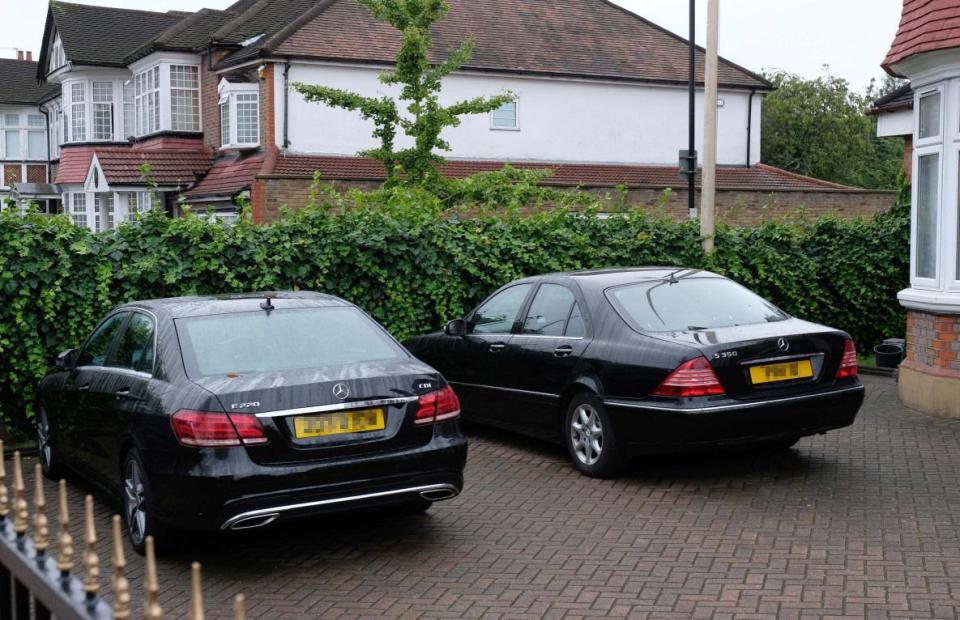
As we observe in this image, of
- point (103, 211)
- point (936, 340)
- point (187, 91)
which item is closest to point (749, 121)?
point (187, 91)

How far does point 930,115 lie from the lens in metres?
11.6

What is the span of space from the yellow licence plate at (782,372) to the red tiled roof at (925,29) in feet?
14.4

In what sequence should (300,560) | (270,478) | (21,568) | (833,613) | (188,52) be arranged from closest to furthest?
1. (21,568)
2. (833,613)
3. (270,478)
4. (300,560)
5. (188,52)

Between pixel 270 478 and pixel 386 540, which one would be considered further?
pixel 386 540

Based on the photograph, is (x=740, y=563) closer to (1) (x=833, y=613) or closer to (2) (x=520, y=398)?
(1) (x=833, y=613)

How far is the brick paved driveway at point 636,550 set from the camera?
577 cm

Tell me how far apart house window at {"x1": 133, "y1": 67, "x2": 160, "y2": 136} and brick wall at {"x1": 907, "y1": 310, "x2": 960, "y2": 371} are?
2883 centimetres

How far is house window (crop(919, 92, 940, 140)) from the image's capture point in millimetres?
11459

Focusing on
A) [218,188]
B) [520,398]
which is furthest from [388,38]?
[520,398]

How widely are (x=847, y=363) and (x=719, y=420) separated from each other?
1.36m

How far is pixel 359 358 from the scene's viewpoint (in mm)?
6922

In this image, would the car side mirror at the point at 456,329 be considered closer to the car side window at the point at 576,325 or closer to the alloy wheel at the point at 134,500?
the car side window at the point at 576,325

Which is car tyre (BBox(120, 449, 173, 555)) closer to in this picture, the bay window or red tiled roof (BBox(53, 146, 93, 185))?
the bay window

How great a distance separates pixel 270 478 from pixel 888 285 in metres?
11.9
